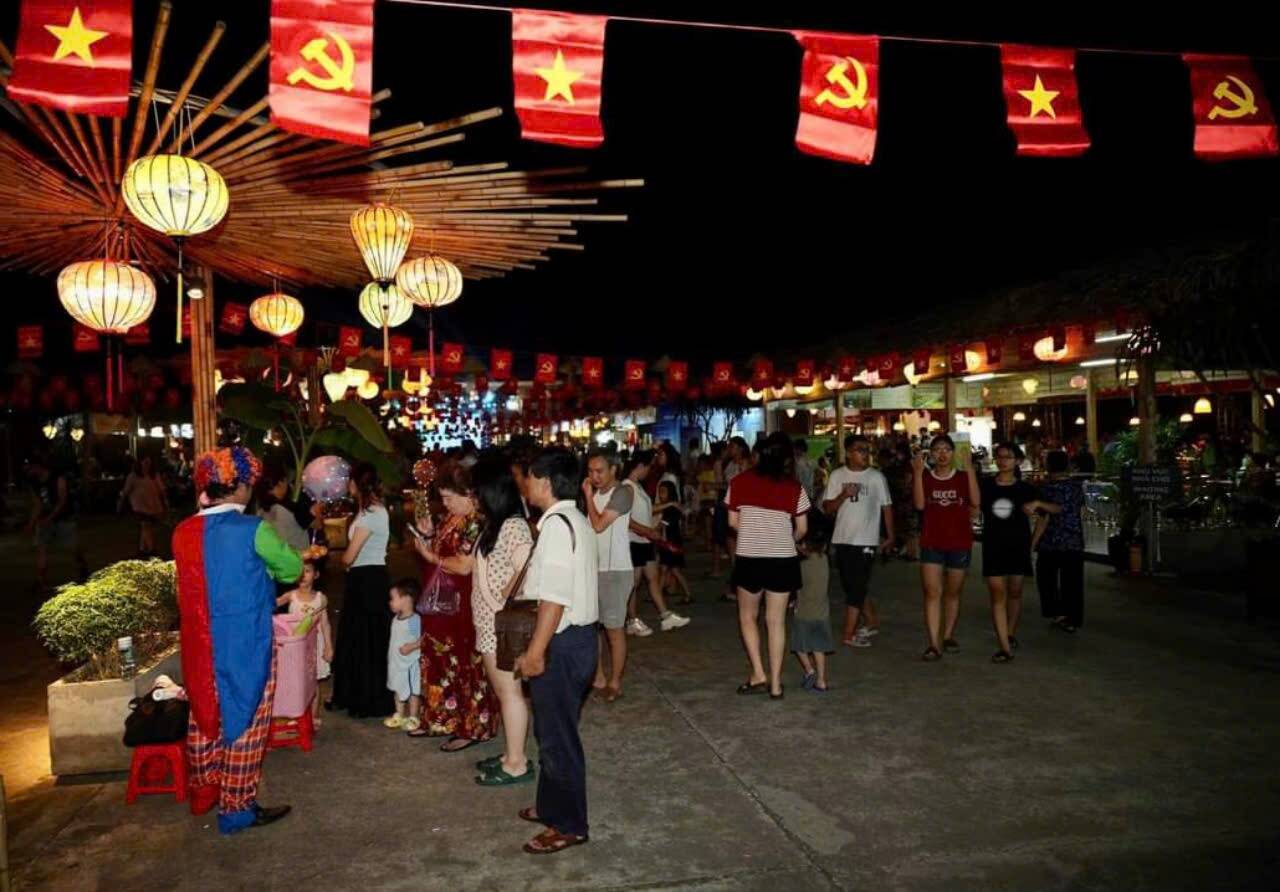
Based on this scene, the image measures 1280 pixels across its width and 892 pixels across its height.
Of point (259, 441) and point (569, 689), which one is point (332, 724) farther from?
point (259, 441)

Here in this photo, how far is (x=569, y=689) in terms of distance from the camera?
12.3 feet

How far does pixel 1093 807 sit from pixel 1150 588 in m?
6.97

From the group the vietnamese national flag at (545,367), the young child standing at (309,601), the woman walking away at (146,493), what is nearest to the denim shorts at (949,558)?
the young child standing at (309,601)

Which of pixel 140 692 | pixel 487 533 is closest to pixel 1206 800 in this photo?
pixel 487 533

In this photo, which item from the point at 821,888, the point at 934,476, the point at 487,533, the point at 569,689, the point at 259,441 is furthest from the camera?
the point at 259,441

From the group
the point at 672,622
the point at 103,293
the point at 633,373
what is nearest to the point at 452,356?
the point at 633,373

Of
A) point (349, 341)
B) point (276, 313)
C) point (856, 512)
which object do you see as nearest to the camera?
point (856, 512)

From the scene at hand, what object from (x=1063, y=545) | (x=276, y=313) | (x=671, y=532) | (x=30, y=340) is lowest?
(x=671, y=532)

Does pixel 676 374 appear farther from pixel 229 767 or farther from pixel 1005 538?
pixel 229 767

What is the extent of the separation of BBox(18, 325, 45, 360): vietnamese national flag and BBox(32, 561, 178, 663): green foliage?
1145 cm

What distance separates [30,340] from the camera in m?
14.4

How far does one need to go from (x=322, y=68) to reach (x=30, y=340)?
13313 mm

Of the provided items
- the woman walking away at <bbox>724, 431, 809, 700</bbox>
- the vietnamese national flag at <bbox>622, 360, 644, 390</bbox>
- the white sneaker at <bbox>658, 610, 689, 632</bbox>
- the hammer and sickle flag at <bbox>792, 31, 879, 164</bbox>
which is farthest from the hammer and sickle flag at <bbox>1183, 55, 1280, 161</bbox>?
the vietnamese national flag at <bbox>622, 360, 644, 390</bbox>

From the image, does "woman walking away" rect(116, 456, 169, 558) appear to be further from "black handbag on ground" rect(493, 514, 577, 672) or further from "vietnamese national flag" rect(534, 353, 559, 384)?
"black handbag on ground" rect(493, 514, 577, 672)
